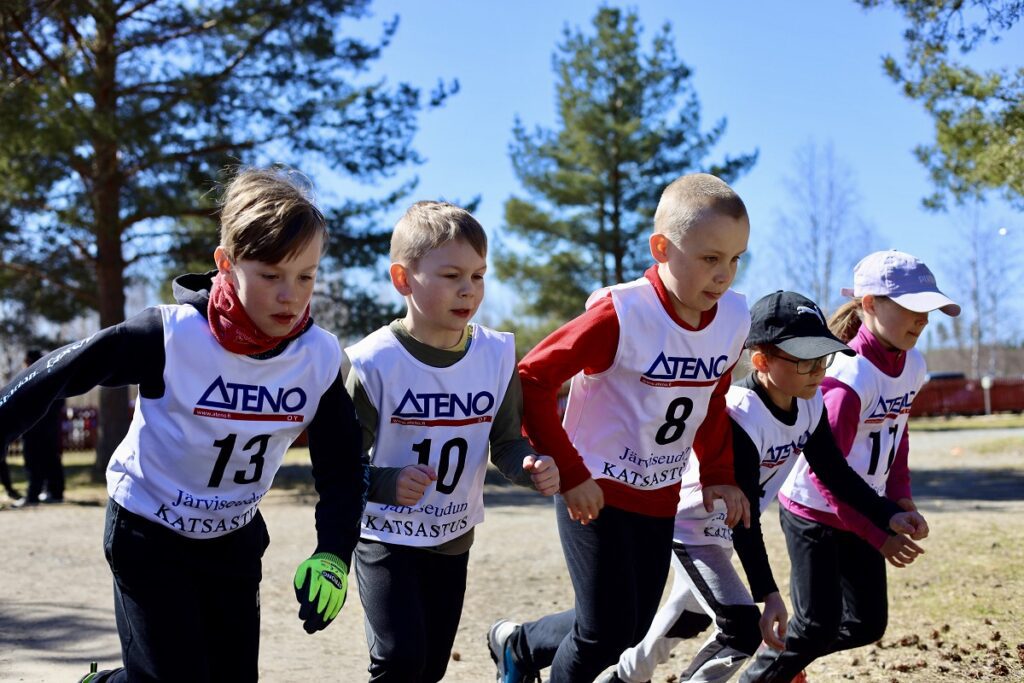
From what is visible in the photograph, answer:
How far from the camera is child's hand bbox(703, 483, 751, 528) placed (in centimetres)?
407

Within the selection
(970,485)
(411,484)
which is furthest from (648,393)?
(970,485)

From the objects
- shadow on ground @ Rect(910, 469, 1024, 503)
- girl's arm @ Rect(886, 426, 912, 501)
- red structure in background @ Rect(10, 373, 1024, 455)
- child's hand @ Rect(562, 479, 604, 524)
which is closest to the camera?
child's hand @ Rect(562, 479, 604, 524)

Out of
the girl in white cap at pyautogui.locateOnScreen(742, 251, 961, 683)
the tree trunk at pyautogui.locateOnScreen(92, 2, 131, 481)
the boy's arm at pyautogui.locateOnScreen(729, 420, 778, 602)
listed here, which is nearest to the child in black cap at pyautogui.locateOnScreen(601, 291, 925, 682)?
the boy's arm at pyautogui.locateOnScreen(729, 420, 778, 602)

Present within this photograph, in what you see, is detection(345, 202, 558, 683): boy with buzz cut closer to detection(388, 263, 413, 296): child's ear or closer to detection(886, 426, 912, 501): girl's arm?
detection(388, 263, 413, 296): child's ear

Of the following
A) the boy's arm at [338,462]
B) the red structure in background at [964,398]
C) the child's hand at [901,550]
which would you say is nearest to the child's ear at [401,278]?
the boy's arm at [338,462]

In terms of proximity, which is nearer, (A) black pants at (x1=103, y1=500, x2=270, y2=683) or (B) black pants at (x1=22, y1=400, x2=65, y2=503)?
(A) black pants at (x1=103, y1=500, x2=270, y2=683)

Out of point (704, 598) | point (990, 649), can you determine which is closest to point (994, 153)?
point (990, 649)

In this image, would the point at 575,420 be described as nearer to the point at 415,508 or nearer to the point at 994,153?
the point at 415,508

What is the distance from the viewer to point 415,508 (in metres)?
3.57

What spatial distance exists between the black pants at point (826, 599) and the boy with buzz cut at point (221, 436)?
2267 millimetres

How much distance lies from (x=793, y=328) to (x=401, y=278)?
169cm

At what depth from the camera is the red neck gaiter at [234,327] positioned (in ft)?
9.86

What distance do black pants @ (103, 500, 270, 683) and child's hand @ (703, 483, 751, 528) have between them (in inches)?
71.5

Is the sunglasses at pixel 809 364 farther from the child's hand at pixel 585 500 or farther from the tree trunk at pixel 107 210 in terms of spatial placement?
the tree trunk at pixel 107 210
